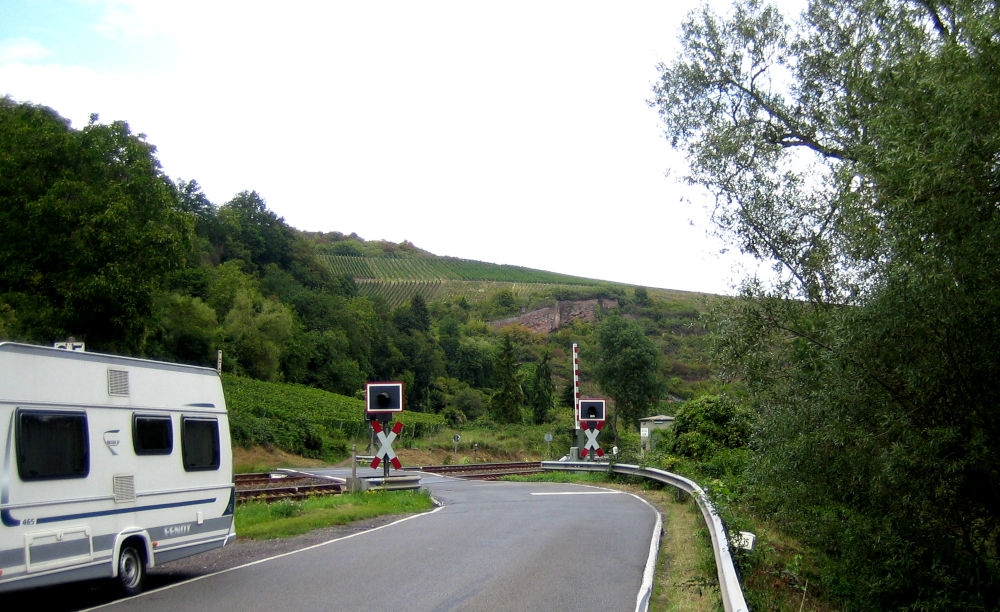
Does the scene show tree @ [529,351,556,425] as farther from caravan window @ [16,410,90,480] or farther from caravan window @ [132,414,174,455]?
caravan window @ [16,410,90,480]

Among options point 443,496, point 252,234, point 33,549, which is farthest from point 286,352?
point 33,549

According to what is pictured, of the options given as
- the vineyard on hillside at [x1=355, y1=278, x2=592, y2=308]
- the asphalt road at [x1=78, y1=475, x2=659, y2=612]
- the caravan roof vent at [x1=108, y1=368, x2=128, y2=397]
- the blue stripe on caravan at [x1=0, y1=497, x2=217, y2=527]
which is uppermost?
the vineyard on hillside at [x1=355, y1=278, x2=592, y2=308]

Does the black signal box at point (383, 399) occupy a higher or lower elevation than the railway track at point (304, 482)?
higher

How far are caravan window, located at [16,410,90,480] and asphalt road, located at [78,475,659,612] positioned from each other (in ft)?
5.01

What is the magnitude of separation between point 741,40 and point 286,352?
69.6 metres

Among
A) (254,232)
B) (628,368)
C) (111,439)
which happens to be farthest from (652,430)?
(254,232)

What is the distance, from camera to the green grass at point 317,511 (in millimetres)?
14180

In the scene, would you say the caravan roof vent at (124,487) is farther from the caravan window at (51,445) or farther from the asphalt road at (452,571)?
the asphalt road at (452,571)

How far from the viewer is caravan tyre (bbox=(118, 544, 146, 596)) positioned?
9.34m

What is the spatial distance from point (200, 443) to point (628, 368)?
5207 cm

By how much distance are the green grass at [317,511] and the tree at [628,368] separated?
1677 inches

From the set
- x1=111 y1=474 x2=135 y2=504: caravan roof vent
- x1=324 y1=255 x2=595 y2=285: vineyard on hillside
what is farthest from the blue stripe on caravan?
x1=324 y1=255 x2=595 y2=285: vineyard on hillside

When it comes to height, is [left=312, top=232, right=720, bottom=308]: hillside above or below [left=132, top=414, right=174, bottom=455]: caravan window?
above

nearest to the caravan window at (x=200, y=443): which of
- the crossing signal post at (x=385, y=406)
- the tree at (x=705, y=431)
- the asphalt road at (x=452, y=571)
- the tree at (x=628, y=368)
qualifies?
the asphalt road at (x=452, y=571)
